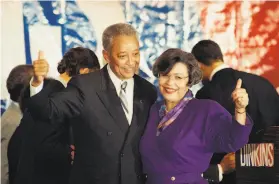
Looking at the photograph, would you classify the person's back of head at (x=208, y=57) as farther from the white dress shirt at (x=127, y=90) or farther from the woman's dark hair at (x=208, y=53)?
the white dress shirt at (x=127, y=90)

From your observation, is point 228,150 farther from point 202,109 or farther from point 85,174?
point 85,174

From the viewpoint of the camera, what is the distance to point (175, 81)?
2383 millimetres

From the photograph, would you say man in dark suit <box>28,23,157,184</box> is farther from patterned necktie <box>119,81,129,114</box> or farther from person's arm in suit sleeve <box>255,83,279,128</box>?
person's arm in suit sleeve <box>255,83,279,128</box>

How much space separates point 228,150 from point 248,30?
2.93 metres

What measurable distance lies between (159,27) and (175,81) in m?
2.53

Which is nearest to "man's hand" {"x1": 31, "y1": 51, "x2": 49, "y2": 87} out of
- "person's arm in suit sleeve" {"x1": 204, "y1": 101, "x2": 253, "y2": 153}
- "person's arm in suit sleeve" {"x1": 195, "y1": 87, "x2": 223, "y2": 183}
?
"person's arm in suit sleeve" {"x1": 204, "y1": 101, "x2": 253, "y2": 153}

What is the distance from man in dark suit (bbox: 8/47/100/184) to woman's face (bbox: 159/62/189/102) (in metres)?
0.73

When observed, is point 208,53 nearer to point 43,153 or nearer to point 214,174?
point 214,174

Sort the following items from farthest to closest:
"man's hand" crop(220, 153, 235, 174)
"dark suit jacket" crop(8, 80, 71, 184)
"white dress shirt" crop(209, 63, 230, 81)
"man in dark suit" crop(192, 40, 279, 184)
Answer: "white dress shirt" crop(209, 63, 230, 81)
"man in dark suit" crop(192, 40, 279, 184)
"man's hand" crop(220, 153, 235, 174)
"dark suit jacket" crop(8, 80, 71, 184)

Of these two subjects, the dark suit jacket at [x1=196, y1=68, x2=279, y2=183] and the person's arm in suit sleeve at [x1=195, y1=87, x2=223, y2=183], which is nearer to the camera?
the person's arm in suit sleeve at [x1=195, y1=87, x2=223, y2=183]

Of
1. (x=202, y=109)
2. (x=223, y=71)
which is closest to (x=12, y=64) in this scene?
(x=223, y=71)

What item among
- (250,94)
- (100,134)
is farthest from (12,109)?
(250,94)

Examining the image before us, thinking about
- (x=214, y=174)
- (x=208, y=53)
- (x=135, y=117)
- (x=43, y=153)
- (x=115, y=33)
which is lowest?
(x=214, y=174)

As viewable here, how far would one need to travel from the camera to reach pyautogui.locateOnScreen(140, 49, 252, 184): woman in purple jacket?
2.24 metres
